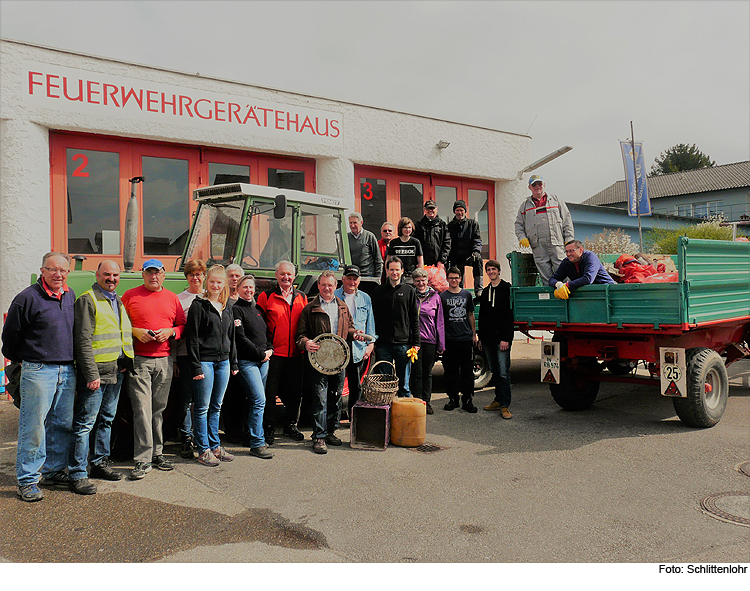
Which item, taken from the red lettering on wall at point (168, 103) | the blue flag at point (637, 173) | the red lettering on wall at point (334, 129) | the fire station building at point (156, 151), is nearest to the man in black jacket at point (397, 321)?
the fire station building at point (156, 151)

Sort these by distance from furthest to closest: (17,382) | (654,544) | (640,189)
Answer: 1. (640,189)
2. (17,382)
3. (654,544)

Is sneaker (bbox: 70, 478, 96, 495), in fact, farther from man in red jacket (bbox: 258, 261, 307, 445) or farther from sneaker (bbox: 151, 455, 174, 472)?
man in red jacket (bbox: 258, 261, 307, 445)

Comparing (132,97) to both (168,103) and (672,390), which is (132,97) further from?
(672,390)

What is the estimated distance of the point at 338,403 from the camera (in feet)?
20.5

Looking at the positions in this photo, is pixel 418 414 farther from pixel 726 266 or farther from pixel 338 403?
pixel 726 266

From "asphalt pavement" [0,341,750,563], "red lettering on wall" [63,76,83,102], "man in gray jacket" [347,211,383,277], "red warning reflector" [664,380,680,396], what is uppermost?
"red lettering on wall" [63,76,83,102]

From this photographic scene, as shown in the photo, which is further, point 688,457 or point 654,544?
point 688,457

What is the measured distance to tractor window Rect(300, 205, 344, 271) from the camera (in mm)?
7055

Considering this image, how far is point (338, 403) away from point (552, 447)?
2.20 meters

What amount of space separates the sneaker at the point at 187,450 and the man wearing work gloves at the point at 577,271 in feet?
14.3

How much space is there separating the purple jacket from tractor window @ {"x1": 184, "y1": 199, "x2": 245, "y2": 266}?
2332 millimetres

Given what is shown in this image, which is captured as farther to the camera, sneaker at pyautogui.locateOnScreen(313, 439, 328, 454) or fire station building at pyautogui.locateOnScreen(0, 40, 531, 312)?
fire station building at pyautogui.locateOnScreen(0, 40, 531, 312)

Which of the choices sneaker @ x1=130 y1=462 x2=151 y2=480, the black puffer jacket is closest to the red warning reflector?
the black puffer jacket

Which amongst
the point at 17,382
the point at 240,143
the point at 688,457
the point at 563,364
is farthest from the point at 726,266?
the point at 240,143
